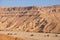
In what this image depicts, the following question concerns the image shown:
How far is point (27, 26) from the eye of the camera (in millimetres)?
117500

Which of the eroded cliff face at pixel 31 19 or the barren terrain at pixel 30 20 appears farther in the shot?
the eroded cliff face at pixel 31 19

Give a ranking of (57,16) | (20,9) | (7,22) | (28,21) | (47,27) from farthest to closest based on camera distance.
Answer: (20,9), (7,22), (28,21), (57,16), (47,27)

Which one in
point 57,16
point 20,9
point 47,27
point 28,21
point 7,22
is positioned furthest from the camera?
point 20,9

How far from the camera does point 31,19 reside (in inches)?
4953

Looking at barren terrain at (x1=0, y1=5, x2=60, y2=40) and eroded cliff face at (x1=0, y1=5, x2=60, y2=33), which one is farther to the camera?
eroded cliff face at (x1=0, y1=5, x2=60, y2=33)

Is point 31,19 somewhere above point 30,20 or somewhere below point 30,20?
above

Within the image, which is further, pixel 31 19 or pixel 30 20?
pixel 31 19

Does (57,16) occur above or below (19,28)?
above

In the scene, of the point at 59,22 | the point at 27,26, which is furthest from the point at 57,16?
the point at 27,26

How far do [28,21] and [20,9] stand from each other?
67.5 feet

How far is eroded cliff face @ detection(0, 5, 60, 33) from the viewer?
105 meters

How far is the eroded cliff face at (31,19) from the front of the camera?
105 metres

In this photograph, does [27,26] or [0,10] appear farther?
[0,10]

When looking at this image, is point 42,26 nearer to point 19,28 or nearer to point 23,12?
point 19,28
